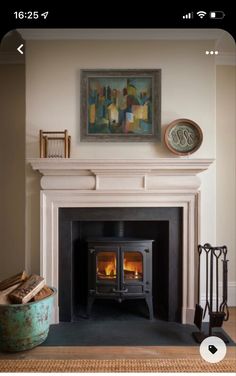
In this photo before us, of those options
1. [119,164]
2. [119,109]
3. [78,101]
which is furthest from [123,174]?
[78,101]

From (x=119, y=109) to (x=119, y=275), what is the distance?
86cm

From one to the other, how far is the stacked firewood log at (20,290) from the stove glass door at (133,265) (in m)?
0.48

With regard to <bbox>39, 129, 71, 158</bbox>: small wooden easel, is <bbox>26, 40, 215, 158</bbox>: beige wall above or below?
above

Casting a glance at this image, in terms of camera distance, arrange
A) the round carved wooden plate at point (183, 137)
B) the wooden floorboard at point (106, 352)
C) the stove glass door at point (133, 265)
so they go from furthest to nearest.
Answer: the stove glass door at point (133, 265)
the round carved wooden plate at point (183, 137)
the wooden floorboard at point (106, 352)

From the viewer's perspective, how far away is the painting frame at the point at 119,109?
157 centimetres

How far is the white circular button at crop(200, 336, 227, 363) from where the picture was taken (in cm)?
57

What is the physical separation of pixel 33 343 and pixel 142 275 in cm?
63

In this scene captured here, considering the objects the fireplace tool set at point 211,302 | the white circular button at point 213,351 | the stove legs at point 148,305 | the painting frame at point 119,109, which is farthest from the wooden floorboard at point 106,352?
the painting frame at point 119,109

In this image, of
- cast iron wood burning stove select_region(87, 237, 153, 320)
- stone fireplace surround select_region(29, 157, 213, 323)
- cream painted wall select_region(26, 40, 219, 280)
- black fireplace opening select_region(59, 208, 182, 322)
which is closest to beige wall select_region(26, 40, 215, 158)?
cream painted wall select_region(26, 40, 219, 280)

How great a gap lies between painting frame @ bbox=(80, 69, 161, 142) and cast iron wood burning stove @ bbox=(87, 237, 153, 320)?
1.77 feet
